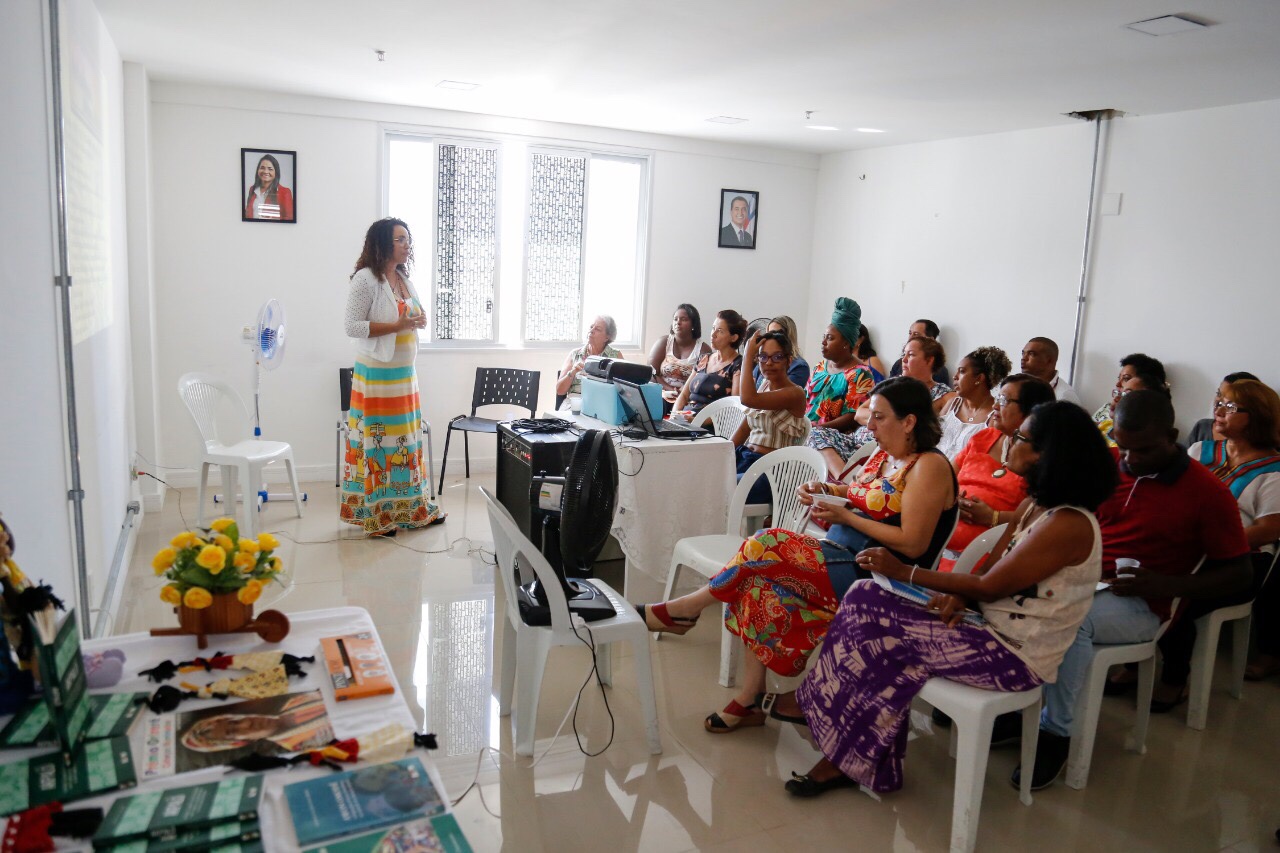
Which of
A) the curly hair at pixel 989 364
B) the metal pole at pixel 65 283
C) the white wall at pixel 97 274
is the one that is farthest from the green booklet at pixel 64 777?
the curly hair at pixel 989 364

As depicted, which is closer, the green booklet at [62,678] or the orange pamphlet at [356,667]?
the green booklet at [62,678]

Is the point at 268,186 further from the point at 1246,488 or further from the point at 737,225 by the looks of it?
the point at 1246,488

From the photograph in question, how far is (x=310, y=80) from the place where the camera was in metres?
5.20

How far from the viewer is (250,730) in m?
1.53

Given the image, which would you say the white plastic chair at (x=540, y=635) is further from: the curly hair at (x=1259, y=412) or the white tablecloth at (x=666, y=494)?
the curly hair at (x=1259, y=412)

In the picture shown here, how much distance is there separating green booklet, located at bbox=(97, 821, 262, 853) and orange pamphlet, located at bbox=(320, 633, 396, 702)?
0.38 meters

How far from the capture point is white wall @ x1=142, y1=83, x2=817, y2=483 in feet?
18.2

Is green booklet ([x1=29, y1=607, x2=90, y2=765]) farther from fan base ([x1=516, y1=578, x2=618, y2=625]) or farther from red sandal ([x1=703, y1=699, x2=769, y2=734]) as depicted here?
red sandal ([x1=703, y1=699, x2=769, y2=734])

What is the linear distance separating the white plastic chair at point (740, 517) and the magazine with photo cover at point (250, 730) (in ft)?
6.10

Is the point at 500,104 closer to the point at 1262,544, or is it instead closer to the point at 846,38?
the point at 846,38

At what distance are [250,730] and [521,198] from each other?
5.48 m

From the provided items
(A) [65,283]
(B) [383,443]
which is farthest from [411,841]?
(B) [383,443]

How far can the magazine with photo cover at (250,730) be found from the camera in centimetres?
145

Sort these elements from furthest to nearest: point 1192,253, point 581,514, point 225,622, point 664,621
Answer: point 1192,253 → point 664,621 → point 581,514 → point 225,622
